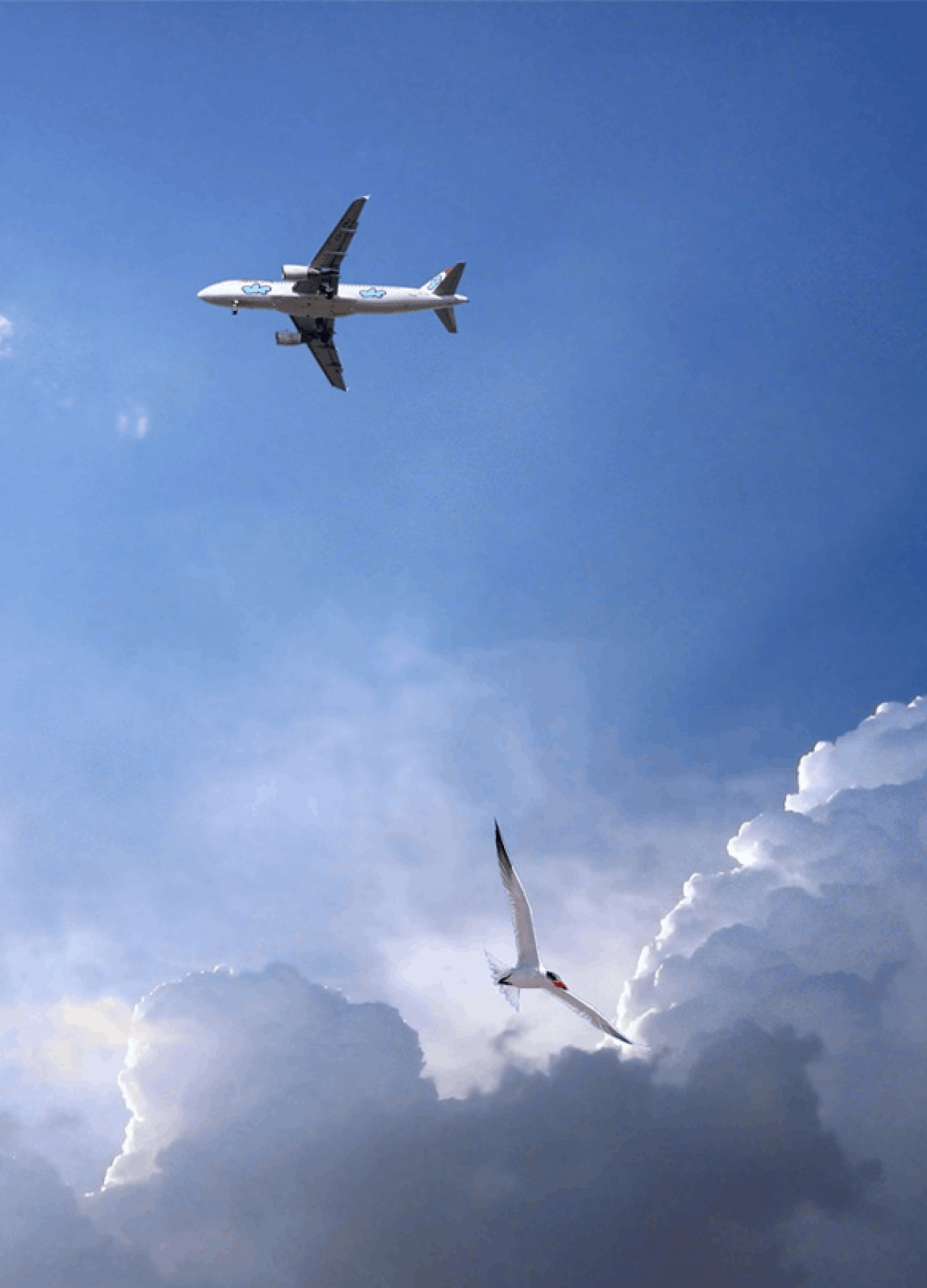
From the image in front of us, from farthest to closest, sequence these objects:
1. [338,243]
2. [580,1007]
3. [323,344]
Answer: [323,344] < [338,243] < [580,1007]

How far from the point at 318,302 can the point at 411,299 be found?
986cm

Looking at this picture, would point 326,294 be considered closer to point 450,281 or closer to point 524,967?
point 450,281

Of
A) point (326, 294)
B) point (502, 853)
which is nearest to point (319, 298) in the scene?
point (326, 294)

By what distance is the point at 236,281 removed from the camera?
117625 mm

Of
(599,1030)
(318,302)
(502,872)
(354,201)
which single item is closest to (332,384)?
(318,302)

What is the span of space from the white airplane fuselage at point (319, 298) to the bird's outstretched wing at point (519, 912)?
63.2m

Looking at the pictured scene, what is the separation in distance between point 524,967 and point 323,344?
76856mm

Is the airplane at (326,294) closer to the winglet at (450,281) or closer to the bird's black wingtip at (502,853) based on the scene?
the winglet at (450,281)

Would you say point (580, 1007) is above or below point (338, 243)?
below

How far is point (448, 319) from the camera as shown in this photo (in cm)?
12338

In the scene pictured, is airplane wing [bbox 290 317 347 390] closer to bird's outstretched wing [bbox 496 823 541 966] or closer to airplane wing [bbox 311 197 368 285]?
airplane wing [bbox 311 197 368 285]

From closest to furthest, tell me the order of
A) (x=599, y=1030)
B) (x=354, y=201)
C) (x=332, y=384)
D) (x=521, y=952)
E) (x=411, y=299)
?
(x=599, y=1030)
(x=521, y=952)
(x=354, y=201)
(x=411, y=299)
(x=332, y=384)

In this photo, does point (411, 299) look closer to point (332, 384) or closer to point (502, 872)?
point (332, 384)

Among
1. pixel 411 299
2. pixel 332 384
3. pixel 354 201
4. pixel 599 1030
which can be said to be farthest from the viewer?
pixel 332 384
